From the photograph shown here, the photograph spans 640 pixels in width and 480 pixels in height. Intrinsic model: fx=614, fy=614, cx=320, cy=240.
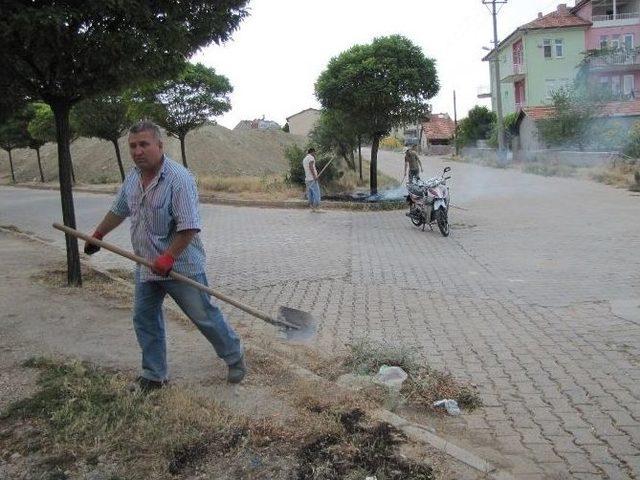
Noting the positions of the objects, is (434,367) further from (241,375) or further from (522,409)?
(241,375)

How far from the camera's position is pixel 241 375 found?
3.90m

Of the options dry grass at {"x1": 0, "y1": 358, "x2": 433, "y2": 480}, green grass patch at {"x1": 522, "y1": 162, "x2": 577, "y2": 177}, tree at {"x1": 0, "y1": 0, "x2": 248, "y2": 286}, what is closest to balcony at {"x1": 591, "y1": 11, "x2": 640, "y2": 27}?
green grass patch at {"x1": 522, "y1": 162, "x2": 577, "y2": 177}

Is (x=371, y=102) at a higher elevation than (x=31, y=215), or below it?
higher

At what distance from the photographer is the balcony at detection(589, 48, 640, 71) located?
44.1 meters

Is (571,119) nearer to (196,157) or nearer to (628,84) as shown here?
(628,84)

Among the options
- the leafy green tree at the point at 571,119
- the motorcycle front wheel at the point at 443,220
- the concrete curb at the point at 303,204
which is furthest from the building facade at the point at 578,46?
the motorcycle front wheel at the point at 443,220

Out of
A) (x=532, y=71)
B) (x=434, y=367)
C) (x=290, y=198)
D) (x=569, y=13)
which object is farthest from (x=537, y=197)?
(x=569, y=13)

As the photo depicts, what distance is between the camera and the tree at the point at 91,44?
5.27 metres

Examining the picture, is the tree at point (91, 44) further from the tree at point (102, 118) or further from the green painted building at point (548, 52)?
the green painted building at point (548, 52)

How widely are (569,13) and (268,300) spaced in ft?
Answer: 166

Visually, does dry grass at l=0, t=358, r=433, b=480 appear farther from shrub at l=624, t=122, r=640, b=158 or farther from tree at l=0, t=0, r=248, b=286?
shrub at l=624, t=122, r=640, b=158

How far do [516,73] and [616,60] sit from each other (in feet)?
23.9

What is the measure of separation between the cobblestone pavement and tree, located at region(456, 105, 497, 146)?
40.5 metres

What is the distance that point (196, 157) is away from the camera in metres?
39.7
